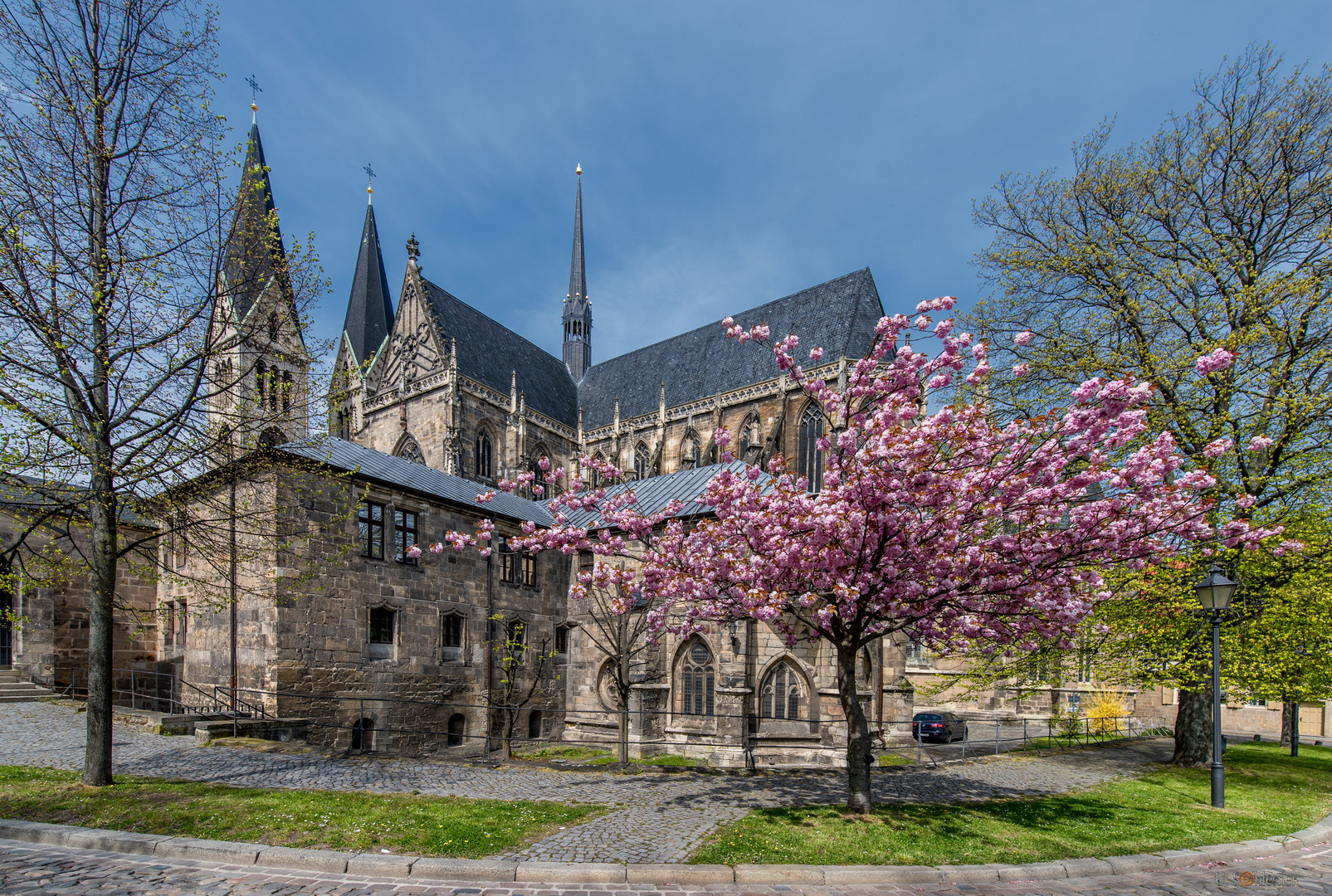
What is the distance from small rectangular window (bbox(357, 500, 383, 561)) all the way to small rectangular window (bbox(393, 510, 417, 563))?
0.39m

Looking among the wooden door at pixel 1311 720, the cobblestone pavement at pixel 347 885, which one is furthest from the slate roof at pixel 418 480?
the wooden door at pixel 1311 720

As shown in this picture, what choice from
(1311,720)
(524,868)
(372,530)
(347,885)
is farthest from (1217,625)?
(1311,720)

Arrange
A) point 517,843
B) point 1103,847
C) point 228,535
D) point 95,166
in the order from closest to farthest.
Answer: point 517,843 < point 1103,847 < point 95,166 < point 228,535

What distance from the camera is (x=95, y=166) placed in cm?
984

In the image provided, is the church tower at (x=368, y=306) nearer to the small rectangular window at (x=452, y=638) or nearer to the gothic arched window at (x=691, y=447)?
the gothic arched window at (x=691, y=447)

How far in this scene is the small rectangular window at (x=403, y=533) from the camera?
18.5 metres

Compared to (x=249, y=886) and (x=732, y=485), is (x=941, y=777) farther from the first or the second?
(x=249, y=886)

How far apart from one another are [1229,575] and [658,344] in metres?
40.0

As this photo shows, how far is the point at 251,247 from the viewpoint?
10.5m

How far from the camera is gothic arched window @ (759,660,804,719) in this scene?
18.2 m

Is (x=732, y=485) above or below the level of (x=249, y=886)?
above

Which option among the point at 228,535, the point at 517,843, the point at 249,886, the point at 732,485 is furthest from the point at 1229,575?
the point at 228,535

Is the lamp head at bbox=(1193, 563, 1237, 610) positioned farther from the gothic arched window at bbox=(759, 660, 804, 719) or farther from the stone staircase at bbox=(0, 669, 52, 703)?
the stone staircase at bbox=(0, 669, 52, 703)

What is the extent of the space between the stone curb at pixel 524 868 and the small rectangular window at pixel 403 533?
11.2 metres
